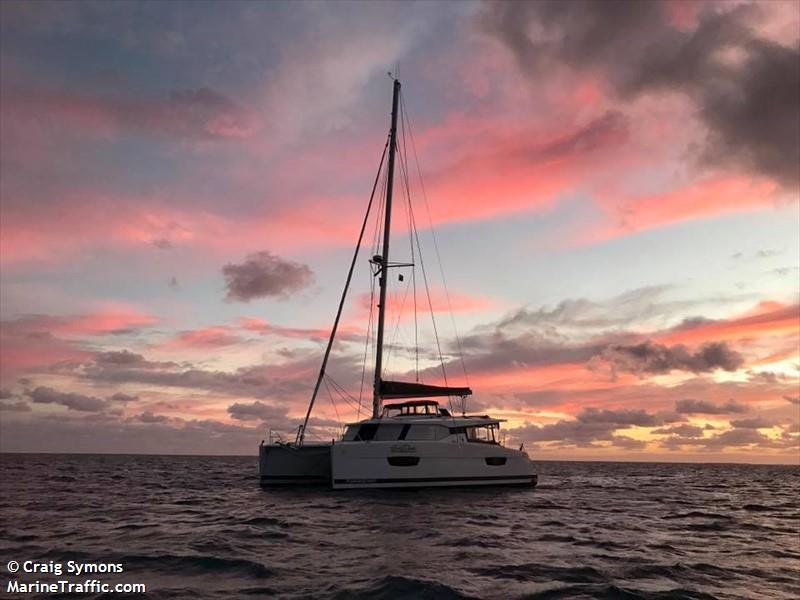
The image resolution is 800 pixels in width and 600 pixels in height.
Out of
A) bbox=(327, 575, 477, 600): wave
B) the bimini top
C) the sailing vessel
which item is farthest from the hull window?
bbox=(327, 575, 477, 600): wave

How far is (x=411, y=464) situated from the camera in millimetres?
27656

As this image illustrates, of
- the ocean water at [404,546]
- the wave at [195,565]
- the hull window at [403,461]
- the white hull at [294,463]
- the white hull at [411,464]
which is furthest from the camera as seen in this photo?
the white hull at [294,463]

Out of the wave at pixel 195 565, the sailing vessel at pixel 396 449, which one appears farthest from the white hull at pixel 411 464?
the wave at pixel 195 565

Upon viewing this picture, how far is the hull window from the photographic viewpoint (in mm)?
27359

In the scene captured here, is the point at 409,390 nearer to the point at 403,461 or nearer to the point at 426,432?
the point at 426,432

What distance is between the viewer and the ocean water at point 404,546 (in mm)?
10940

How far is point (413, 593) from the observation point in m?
10.2

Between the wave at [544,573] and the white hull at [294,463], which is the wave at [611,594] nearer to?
the wave at [544,573]

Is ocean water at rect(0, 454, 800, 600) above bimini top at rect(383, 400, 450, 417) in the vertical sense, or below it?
below

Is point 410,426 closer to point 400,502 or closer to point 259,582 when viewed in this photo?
point 400,502

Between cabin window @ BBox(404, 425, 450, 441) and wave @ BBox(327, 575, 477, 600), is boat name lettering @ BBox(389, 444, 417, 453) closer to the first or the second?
cabin window @ BBox(404, 425, 450, 441)

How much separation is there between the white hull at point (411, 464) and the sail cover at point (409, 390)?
2.62m

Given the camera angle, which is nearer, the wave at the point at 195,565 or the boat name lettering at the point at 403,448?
the wave at the point at 195,565

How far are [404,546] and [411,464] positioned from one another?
13.1 meters
